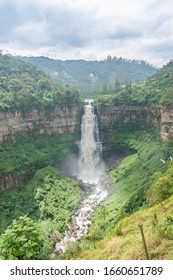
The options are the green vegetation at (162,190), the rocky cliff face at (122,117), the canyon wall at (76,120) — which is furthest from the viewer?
the rocky cliff face at (122,117)

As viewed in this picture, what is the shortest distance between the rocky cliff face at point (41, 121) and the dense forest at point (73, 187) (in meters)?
1.07

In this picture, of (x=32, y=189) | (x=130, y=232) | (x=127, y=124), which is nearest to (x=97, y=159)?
(x=127, y=124)

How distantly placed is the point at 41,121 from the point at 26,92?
18.3 ft

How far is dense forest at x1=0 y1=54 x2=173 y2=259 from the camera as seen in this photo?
42.4 feet

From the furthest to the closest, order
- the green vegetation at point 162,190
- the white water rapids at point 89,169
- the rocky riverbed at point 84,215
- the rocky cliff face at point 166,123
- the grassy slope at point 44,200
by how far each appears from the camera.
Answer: the rocky cliff face at point 166,123
the white water rapids at point 89,169
the grassy slope at point 44,200
the rocky riverbed at point 84,215
the green vegetation at point 162,190

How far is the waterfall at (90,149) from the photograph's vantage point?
198 ft

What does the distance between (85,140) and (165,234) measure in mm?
52389

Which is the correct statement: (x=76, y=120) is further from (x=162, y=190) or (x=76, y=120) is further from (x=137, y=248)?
(x=137, y=248)

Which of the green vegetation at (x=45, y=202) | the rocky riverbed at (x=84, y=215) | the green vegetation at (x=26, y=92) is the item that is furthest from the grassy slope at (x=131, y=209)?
the green vegetation at (x=26, y=92)

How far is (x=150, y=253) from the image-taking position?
40.2 feet

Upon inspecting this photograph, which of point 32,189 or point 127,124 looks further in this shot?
point 127,124

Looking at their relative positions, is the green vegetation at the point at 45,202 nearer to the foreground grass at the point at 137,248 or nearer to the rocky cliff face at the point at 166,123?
the foreground grass at the point at 137,248

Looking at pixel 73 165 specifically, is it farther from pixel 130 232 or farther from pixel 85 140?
pixel 130 232

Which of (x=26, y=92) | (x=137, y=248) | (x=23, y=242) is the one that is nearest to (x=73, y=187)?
(x=26, y=92)
